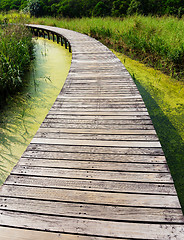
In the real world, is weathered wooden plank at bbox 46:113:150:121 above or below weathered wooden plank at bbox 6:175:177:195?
above

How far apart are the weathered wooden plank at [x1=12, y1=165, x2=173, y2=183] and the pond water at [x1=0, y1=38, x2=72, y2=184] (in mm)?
668

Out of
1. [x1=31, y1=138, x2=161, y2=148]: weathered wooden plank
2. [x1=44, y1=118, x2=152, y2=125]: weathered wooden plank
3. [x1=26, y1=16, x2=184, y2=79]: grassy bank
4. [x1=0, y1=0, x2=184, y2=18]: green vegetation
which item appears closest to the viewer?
[x1=31, y1=138, x2=161, y2=148]: weathered wooden plank

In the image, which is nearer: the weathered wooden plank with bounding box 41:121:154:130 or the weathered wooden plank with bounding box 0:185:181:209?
the weathered wooden plank with bounding box 0:185:181:209

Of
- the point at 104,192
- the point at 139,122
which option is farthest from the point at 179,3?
the point at 104,192

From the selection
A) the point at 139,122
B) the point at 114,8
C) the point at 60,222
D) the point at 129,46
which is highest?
the point at 114,8

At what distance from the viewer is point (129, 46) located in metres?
5.52

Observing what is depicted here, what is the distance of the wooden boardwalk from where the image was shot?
3.41 ft

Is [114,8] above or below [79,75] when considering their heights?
above

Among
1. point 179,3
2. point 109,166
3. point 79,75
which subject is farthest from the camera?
point 179,3

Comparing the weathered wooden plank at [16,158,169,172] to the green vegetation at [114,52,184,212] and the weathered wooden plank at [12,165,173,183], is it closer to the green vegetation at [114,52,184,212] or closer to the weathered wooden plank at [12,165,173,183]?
the weathered wooden plank at [12,165,173,183]

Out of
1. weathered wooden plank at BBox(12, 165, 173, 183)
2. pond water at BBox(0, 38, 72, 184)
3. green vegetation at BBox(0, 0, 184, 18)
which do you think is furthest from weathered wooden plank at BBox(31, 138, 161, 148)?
green vegetation at BBox(0, 0, 184, 18)

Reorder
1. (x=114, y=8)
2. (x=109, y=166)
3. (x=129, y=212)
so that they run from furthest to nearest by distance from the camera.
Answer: (x=114, y=8) → (x=109, y=166) → (x=129, y=212)

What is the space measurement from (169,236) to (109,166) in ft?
1.92

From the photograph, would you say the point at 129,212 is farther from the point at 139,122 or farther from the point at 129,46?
the point at 129,46
